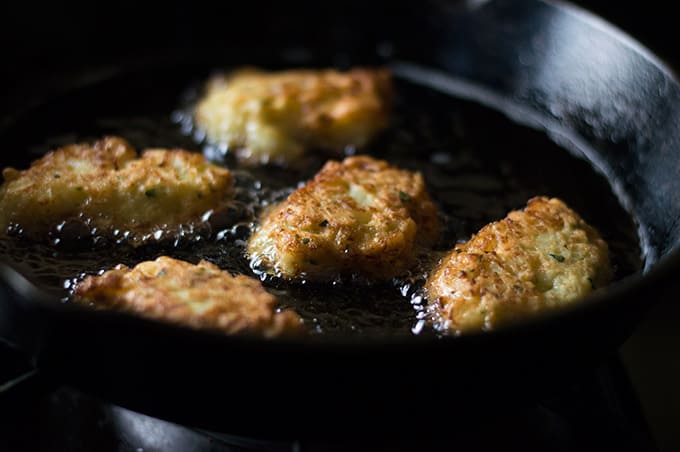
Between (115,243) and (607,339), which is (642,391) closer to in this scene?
(607,339)

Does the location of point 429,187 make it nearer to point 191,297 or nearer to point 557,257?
point 557,257

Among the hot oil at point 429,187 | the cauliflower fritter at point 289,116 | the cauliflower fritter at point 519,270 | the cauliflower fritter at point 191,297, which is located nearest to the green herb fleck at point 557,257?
the cauliflower fritter at point 519,270

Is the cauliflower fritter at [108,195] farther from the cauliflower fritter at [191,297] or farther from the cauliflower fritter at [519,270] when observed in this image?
the cauliflower fritter at [519,270]

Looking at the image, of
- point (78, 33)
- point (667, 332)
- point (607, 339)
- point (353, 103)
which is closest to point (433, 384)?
point (607, 339)

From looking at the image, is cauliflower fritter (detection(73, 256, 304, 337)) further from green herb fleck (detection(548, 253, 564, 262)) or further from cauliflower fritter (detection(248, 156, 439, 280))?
green herb fleck (detection(548, 253, 564, 262))

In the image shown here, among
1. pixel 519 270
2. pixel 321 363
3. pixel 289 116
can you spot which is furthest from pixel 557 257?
pixel 289 116
